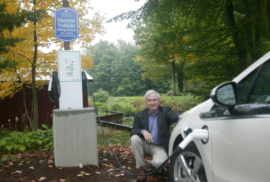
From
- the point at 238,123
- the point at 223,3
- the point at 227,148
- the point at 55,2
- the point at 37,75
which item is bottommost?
the point at 227,148

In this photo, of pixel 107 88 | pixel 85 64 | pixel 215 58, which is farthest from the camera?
pixel 107 88

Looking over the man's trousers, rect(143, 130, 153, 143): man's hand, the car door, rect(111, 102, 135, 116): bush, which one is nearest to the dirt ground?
the man's trousers

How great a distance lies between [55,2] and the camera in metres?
8.07

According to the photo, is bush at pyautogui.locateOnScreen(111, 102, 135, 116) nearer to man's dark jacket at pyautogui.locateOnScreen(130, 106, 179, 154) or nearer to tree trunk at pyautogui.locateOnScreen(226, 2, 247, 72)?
tree trunk at pyautogui.locateOnScreen(226, 2, 247, 72)

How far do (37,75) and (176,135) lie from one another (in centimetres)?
815

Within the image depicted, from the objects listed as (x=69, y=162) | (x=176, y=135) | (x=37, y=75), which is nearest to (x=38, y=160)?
(x=69, y=162)

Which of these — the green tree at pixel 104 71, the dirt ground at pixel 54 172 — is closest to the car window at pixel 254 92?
the dirt ground at pixel 54 172

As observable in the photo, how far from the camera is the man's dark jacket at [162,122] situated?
3297mm

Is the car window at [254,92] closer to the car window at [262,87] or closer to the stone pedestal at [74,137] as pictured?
the car window at [262,87]

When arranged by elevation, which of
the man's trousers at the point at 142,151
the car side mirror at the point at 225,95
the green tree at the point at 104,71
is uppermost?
the green tree at the point at 104,71

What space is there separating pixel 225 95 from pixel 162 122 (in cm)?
173

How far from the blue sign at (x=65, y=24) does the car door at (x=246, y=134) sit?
369 centimetres

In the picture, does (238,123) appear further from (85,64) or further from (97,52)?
(97,52)

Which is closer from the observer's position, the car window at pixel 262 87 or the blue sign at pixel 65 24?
the car window at pixel 262 87
